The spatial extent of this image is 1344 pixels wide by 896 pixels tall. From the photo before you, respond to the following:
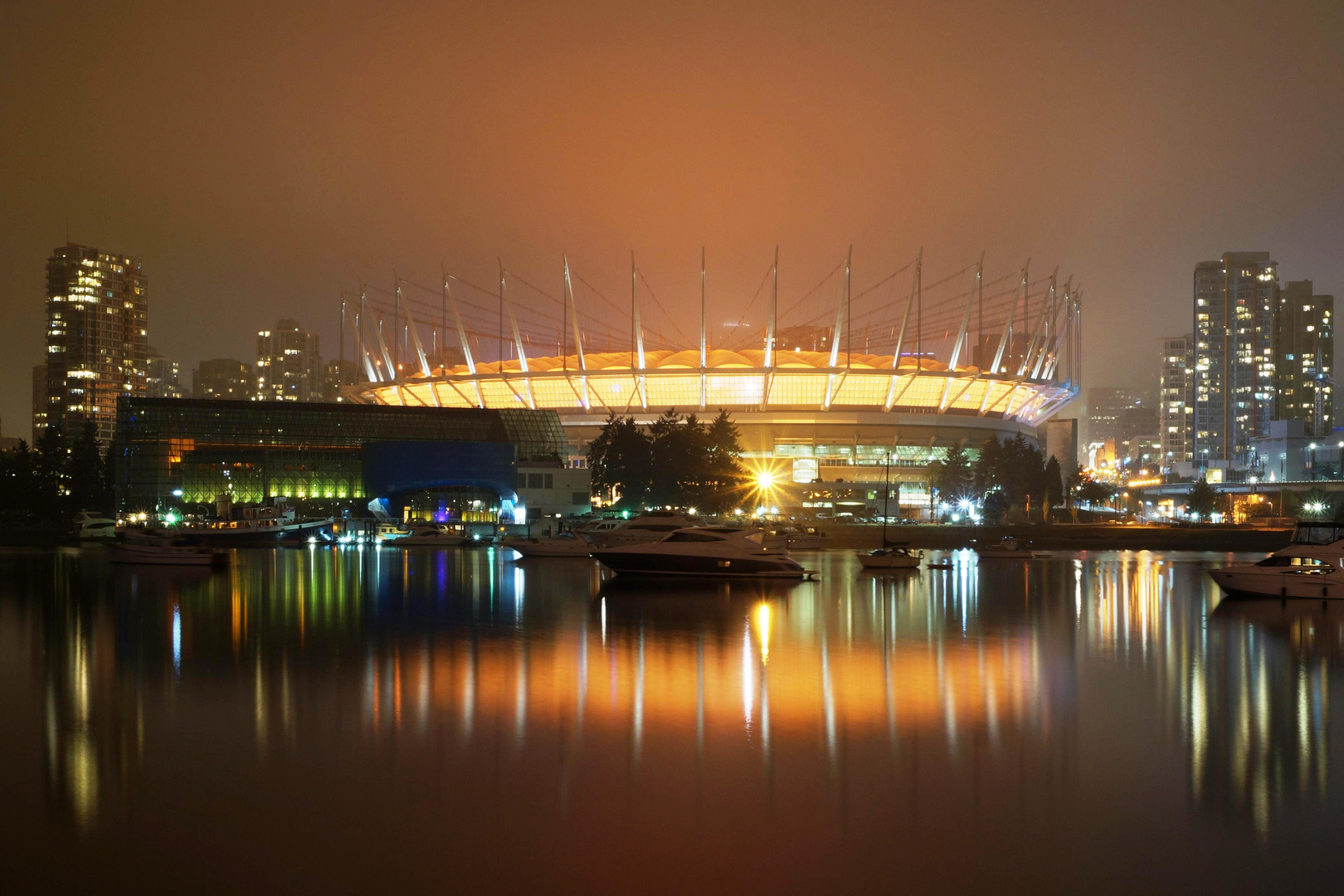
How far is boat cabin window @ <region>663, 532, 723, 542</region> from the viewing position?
3506cm

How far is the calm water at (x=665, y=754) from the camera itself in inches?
338

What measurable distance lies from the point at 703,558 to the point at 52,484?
68.9 meters

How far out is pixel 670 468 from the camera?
6838 cm

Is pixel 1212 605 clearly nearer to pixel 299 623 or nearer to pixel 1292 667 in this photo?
pixel 1292 667

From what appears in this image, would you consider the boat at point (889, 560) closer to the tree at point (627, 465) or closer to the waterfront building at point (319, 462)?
the tree at point (627, 465)

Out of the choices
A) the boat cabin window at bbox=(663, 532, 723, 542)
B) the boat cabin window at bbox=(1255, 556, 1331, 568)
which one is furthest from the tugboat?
the boat cabin window at bbox=(1255, 556, 1331, 568)

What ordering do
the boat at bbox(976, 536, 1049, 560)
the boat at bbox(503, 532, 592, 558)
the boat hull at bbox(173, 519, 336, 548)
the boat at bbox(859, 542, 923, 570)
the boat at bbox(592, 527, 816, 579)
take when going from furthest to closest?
the boat hull at bbox(173, 519, 336, 548) < the boat at bbox(976, 536, 1049, 560) < the boat at bbox(503, 532, 592, 558) < the boat at bbox(859, 542, 923, 570) < the boat at bbox(592, 527, 816, 579)

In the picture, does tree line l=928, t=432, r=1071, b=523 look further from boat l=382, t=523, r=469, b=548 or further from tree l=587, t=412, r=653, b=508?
boat l=382, t=523, r=469, b=548

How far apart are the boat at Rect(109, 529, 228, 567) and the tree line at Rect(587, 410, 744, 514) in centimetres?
2900

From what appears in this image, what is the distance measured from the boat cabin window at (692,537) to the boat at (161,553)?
18.3m

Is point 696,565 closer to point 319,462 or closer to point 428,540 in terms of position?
point 428,540

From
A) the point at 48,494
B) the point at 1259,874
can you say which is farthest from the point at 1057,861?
the point at 48,494

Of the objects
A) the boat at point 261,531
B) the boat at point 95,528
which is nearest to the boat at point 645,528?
the boat at point 261,531

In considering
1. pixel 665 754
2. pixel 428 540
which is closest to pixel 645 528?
pixel 428 540
